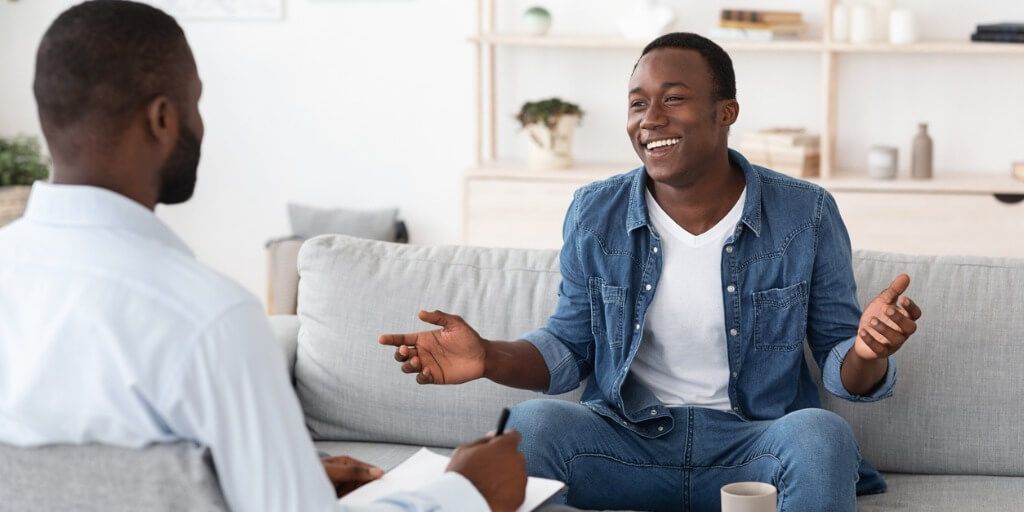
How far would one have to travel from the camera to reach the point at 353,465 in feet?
5.34

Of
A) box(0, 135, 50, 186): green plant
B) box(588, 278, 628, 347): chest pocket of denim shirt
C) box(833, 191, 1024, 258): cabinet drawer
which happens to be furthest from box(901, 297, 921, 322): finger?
box(0, 135, 50, 186): green plant

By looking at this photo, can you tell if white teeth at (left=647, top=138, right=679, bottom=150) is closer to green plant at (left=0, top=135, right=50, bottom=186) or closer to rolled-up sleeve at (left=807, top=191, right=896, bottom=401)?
rolled-up sleeve at (left=807, top=191, right=896, bottom=401)

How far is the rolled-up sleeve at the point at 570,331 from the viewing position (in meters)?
2.18

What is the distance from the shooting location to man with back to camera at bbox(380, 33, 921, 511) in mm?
2029

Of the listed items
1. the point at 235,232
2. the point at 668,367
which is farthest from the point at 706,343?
the point at 235,232

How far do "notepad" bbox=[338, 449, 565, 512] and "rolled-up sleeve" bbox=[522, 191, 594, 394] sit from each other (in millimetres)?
452

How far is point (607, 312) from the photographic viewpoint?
2.19m

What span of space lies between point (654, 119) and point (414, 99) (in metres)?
2.60

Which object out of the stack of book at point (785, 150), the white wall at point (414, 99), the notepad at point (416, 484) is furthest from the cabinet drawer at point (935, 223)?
the notepad at point (416, 484)

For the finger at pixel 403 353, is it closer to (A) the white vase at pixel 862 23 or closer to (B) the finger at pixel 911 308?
(B) the finger at pixel 911 308

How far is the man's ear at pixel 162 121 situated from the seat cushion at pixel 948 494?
4.23 feet

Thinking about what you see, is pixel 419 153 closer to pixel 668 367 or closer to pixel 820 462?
pixel 668 367

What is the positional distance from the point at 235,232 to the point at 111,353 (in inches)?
151

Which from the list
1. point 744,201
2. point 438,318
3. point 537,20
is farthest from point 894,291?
point 537,20
